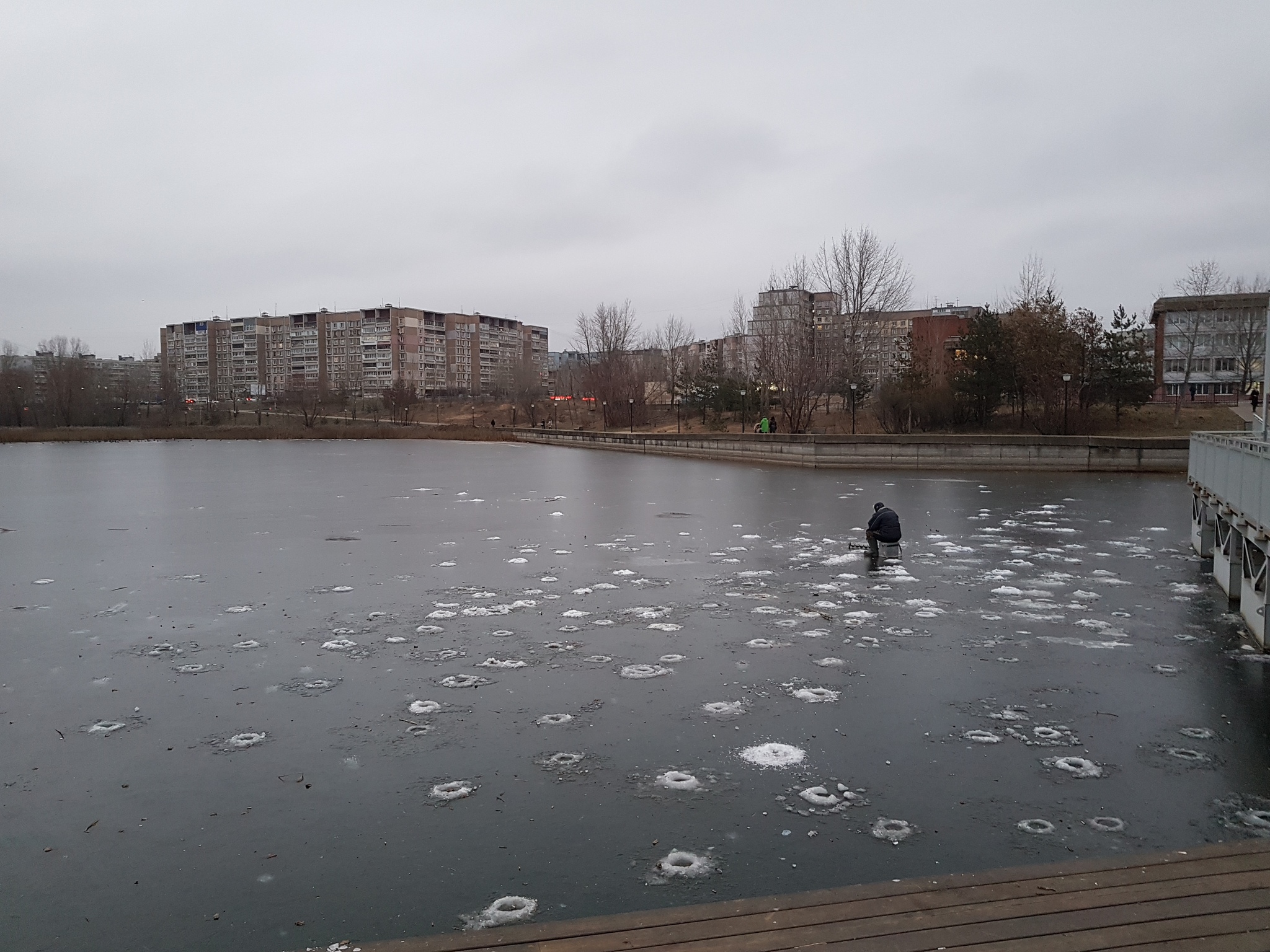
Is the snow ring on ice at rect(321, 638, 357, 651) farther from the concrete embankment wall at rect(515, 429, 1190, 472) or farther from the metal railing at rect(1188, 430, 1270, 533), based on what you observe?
the concrete embankment wall at rect(515, 429, 1190, 472)

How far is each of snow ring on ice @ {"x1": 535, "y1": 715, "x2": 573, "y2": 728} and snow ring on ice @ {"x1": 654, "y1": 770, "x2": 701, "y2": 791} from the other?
1.21m

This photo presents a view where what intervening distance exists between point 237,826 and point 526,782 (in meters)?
1.70

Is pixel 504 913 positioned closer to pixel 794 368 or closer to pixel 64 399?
pixel 794 368

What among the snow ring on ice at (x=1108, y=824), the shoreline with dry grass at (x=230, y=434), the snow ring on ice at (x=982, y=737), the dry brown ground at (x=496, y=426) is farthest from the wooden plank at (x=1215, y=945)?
the shoreline with dry grass at (x=230, y=434)

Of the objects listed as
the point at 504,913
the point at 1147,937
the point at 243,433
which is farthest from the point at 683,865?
the point at 243,433

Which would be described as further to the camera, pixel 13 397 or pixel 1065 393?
pixel 13 397

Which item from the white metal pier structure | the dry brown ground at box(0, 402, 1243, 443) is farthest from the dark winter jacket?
the dry brown ground at box(0, 402, 1243, 443)

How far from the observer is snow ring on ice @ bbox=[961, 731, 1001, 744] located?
640cm

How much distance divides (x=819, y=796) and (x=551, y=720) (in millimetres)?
2229

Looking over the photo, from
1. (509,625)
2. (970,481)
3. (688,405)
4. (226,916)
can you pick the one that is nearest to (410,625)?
(509,625)

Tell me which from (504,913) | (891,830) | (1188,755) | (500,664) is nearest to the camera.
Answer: (504,913)

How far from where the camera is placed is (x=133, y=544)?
16156mm

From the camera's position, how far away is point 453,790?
18.5 feet

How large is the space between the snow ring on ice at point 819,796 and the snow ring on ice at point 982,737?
1.47m
